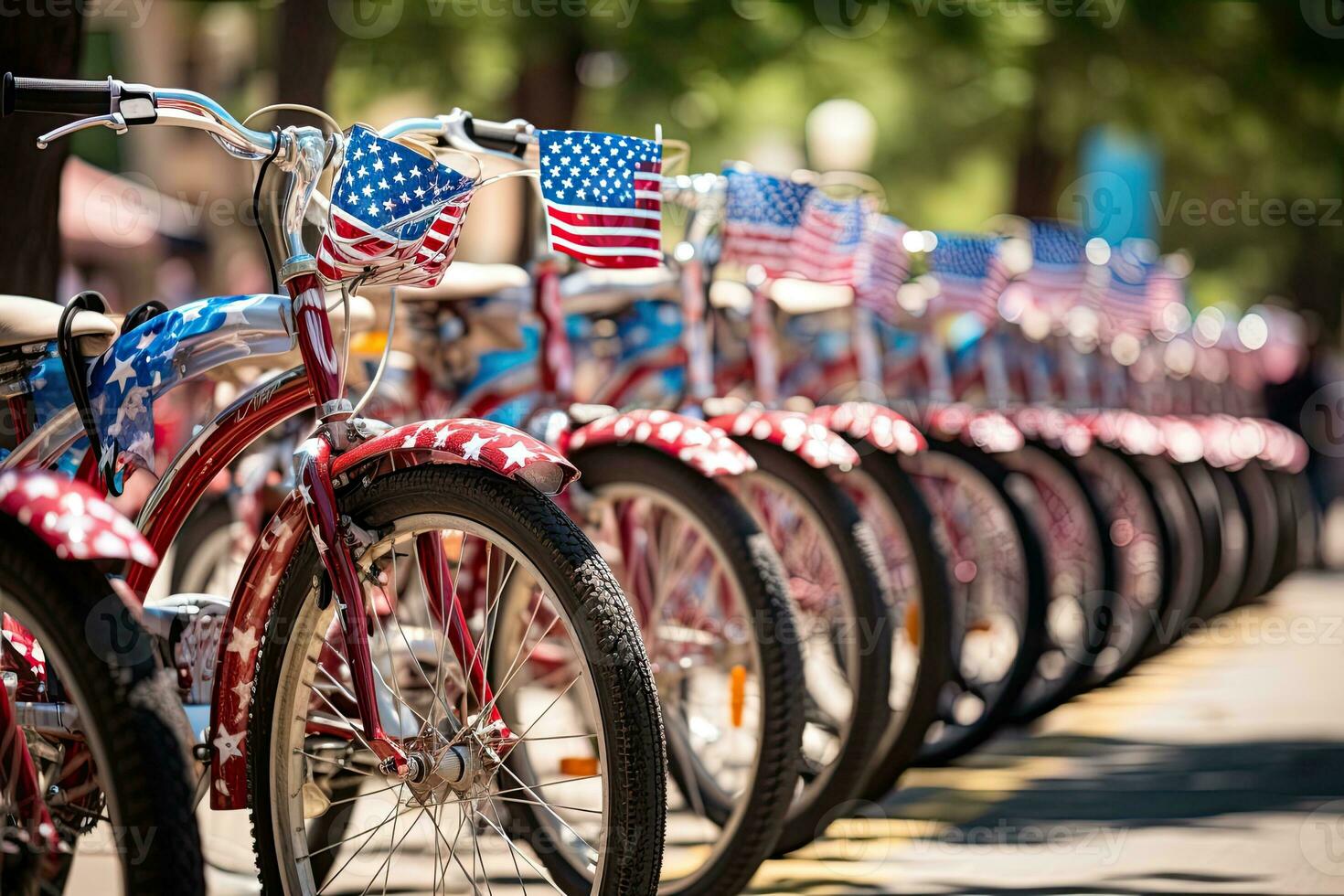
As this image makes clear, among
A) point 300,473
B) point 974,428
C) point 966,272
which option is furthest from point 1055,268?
point 300,473

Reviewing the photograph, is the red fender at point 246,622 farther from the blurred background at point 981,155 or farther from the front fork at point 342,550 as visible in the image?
the blurred background at point 981,155

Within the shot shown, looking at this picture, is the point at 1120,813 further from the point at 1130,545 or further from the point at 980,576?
the point at 1130,545

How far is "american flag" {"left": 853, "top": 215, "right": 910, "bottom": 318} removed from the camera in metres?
5.87

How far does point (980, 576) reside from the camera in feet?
20.7

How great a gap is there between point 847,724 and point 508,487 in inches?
68.9

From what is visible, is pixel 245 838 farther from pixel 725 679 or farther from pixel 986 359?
pixel 986 359

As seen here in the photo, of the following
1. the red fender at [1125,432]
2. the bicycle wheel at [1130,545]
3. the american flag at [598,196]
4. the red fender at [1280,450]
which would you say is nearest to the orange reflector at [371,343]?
the american flag at [598,196]

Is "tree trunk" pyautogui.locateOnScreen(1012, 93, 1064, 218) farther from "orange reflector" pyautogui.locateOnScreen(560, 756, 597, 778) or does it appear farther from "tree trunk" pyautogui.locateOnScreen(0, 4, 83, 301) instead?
"orange reflector" pyautogui.locateOnScreen(560, 756, 597, 778)

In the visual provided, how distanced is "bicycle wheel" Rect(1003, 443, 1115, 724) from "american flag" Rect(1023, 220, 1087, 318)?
5.73ft

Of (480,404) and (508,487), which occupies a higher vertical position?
(480,404)

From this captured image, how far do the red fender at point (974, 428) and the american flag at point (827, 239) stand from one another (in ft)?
2.02

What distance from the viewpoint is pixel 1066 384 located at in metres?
8.75

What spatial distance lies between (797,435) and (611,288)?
949 mm

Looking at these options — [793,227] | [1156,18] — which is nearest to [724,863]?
[793,227]
